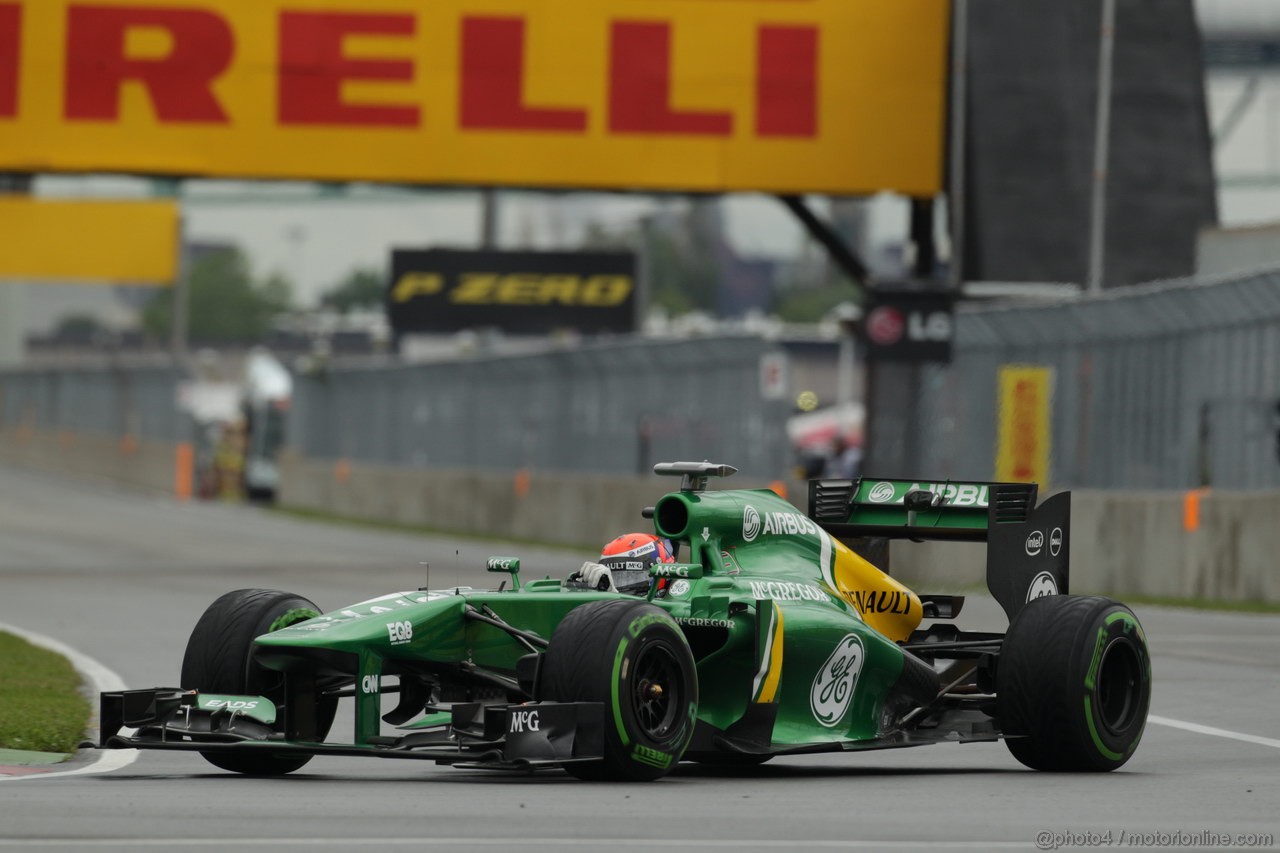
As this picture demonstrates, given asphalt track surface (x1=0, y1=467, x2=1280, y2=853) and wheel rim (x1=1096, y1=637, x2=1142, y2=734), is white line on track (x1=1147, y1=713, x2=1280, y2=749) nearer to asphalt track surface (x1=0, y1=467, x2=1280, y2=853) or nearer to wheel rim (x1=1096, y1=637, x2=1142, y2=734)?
asphalt track surface (x1=0, y1=467, x2=1280, y2=853)

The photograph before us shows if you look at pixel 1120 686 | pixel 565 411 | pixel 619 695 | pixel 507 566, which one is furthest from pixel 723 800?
pixel 565 411

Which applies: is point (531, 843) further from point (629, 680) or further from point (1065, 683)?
point (1065, 683)

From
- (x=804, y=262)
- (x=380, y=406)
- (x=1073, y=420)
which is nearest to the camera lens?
(x=1073, y=420)

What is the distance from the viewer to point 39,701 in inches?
518

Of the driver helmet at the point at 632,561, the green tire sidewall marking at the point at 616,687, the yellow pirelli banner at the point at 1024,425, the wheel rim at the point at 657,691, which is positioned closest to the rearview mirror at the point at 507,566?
the driver helmet at the point at 632,561

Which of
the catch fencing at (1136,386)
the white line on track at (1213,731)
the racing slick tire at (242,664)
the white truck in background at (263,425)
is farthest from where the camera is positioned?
the white truck in background at (263,425)

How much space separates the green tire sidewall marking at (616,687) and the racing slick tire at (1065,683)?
2.08m

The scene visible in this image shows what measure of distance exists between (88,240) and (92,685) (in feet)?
60.5

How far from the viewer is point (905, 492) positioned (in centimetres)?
1199

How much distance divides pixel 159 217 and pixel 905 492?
22.4m

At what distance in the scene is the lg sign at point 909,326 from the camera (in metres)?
28.2

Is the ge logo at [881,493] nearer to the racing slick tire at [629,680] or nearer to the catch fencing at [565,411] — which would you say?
the racing slick tire at [629,680]

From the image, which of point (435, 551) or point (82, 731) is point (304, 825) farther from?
point (435, 551)

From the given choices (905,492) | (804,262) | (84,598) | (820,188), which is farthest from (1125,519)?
(804,262)
